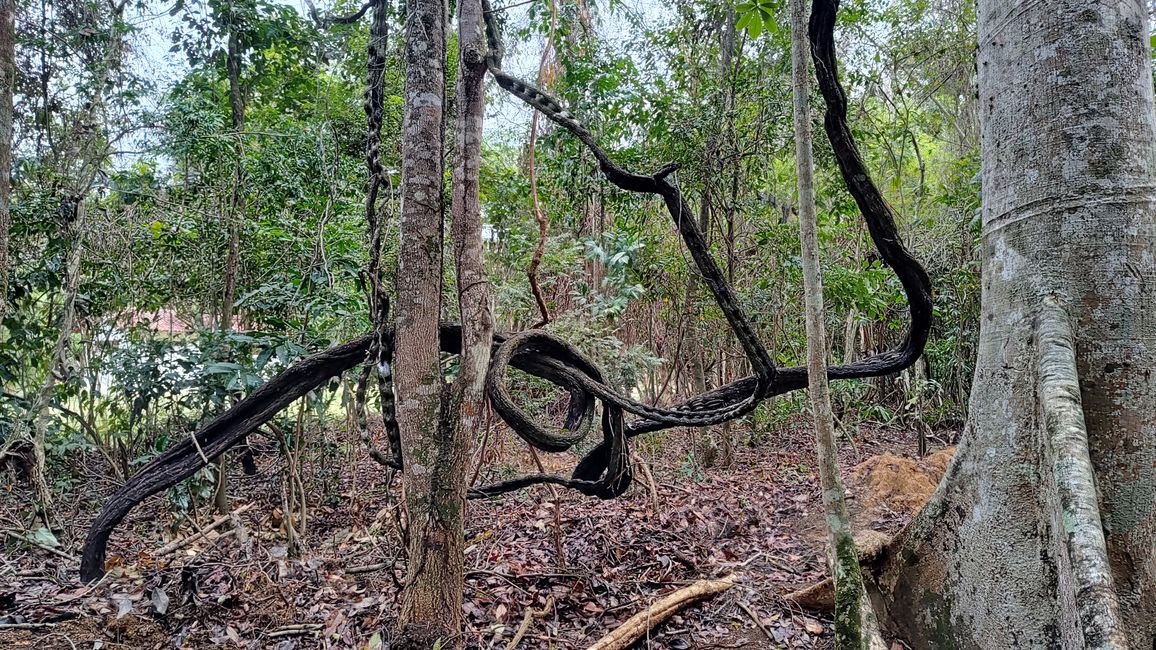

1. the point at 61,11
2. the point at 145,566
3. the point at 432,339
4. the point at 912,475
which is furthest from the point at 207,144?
the point at 912,475

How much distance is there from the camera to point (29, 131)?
4668 millimetres

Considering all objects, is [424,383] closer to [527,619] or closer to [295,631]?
[527,619]

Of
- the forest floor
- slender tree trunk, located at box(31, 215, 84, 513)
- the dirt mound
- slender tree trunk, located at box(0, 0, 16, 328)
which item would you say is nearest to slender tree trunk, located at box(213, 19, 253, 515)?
the forest floor

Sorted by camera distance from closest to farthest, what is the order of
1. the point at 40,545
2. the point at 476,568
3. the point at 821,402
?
the point at 821,402
the point at 40,545
the point at 476,568

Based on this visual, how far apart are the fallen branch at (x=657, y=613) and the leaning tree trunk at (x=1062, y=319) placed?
3.83ft

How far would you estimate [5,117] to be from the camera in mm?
2602

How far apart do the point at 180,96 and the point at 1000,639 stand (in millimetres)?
5554

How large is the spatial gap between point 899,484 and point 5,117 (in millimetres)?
5432

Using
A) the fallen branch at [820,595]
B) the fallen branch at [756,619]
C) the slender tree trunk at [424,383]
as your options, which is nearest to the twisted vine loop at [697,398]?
the slender tree trunk at [424,383]

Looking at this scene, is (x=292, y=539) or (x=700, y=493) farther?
(x=700, y=493)

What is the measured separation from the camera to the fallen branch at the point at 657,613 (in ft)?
8.11

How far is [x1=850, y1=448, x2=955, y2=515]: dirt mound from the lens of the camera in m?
3.93

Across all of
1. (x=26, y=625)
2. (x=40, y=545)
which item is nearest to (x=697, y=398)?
(x=26, y=625)

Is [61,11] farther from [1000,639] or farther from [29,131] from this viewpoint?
[1000,639]
